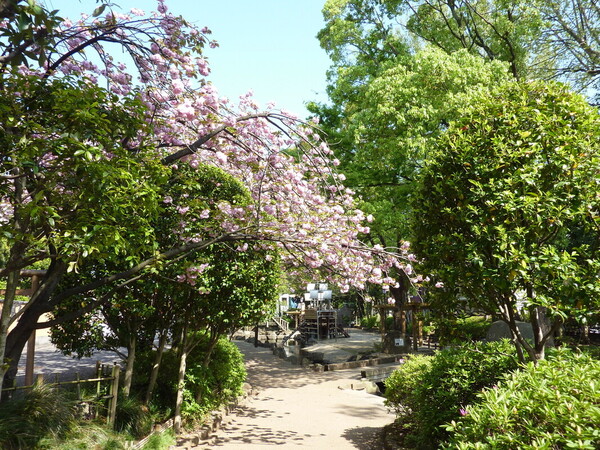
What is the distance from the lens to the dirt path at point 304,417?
780 cm

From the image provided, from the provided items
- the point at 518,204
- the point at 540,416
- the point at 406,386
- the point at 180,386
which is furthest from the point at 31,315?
the point at 518,204

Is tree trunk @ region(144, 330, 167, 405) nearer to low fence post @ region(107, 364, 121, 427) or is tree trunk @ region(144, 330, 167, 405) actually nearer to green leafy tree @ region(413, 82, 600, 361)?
low fence post @ region(107, 364, 121, 427)

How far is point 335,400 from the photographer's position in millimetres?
11492

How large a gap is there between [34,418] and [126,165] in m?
3.30

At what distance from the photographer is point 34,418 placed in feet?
17.9

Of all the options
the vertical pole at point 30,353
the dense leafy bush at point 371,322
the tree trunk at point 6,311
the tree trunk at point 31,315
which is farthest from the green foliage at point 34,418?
the dense leafy bush at point 371,322

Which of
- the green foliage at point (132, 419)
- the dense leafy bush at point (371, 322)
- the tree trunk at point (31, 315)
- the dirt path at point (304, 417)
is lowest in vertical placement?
the dirt path at point (304, 417)

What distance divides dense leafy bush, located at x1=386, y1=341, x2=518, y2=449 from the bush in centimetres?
206

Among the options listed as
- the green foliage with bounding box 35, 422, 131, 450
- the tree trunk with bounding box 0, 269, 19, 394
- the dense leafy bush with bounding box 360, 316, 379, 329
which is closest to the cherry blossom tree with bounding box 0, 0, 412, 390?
the tree trunk with bounding box 0, 269, 19, 394

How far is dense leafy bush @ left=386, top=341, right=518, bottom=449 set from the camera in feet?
18.8

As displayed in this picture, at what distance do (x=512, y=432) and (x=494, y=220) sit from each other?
2268 millimetres

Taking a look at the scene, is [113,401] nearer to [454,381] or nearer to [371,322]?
[454,381]

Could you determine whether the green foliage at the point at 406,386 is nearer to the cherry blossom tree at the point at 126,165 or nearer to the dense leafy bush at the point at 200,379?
the cherry blossom tree at the point at 126,165

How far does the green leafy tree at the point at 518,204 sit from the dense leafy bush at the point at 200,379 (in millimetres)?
5483
